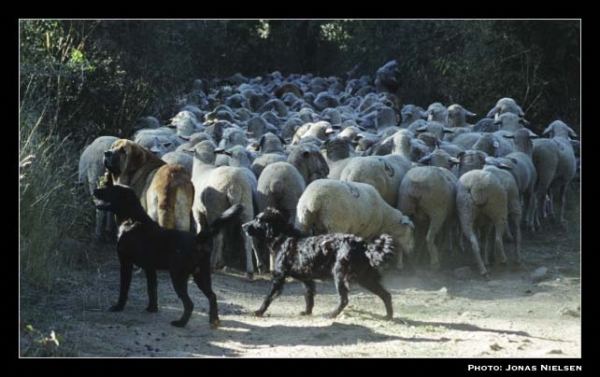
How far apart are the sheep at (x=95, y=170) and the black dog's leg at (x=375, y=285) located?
5577 millimetres

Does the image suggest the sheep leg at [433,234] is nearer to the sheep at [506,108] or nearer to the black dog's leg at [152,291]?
the black dog's leg at [152,291]

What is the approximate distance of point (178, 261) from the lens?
372 inches

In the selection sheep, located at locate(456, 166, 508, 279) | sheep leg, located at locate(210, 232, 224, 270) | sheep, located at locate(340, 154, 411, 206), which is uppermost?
sheep, located at locate(340, 154, 411, 206)

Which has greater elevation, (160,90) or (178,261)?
(160,90)

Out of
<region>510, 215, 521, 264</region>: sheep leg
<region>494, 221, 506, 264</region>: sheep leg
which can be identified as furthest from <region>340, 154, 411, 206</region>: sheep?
<region>510, 215, 521, 264</region>: sheep leg

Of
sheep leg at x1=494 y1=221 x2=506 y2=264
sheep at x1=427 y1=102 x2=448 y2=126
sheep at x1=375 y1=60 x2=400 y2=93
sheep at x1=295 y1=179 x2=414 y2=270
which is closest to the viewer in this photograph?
sheep at x1=295 y1=179 x2=414 y2=270

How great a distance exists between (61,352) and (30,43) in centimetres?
989

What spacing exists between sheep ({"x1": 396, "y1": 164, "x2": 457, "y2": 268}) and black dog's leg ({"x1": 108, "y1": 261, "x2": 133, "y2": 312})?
5.06m

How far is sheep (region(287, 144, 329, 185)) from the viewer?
14219 mm

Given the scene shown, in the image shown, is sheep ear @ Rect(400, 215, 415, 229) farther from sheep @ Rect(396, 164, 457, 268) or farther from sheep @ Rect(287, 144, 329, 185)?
sheep @ Rect(287, 144, 329, 185)

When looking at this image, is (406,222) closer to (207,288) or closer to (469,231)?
(469,231)

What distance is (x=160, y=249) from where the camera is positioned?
31.6ft

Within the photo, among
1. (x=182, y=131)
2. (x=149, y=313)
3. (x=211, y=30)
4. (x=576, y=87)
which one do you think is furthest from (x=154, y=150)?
(x=211, y=30)

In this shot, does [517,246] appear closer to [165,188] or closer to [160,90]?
[165,188]
